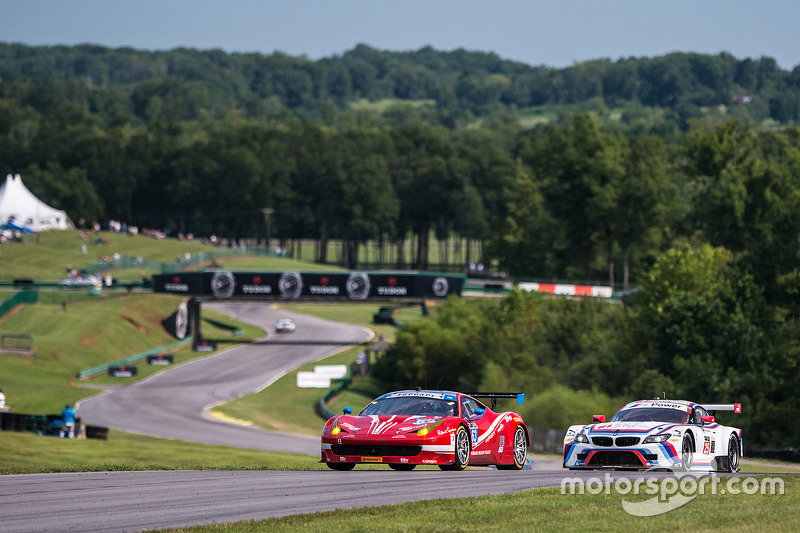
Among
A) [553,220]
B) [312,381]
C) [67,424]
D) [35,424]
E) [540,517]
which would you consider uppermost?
[553,220]

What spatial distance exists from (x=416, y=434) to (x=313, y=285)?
64.2 meters

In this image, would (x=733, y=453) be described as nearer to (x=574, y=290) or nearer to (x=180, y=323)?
(x=574, y=290)

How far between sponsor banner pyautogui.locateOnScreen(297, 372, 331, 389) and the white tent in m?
79.4

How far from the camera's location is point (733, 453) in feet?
64.4

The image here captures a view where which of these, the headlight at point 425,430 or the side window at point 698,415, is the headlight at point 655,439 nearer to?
the side window at point 698,415

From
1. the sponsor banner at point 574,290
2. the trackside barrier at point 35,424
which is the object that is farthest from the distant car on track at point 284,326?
the trackside barrier at point 35,424

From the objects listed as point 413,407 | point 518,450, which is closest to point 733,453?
point 518,450

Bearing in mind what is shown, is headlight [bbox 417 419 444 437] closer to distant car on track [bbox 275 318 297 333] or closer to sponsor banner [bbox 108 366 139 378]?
sponsor banner [bbox 108 366 139 378]

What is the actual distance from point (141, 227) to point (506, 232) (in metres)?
80.4

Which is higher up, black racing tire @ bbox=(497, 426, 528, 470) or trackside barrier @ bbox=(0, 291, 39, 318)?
black racing tire @ bbox=(497, 426, 528, 470)

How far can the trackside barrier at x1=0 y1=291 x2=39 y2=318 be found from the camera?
7641 centimetres

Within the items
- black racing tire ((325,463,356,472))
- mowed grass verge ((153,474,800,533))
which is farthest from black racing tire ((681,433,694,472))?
black racing tire ((325,463,356,472))

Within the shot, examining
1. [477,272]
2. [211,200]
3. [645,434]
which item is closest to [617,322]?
[645,434]

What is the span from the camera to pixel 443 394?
17656 millimetres
